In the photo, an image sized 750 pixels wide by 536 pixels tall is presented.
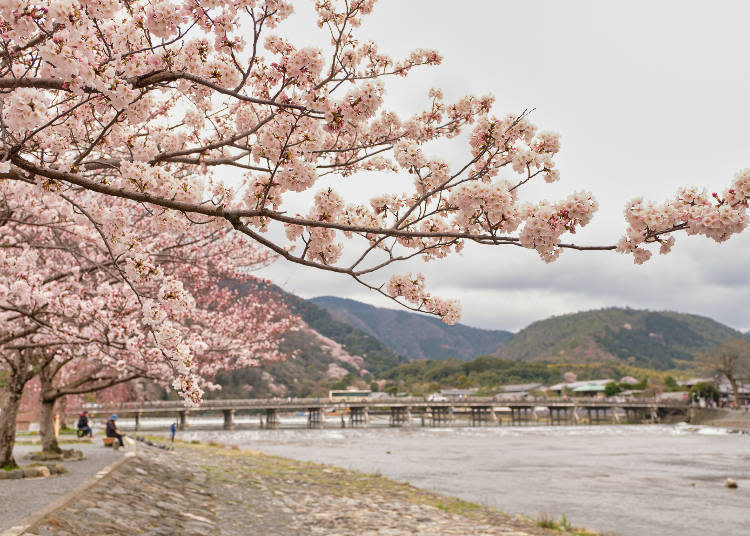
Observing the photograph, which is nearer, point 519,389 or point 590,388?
point 590,388

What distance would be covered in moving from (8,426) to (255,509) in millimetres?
6958

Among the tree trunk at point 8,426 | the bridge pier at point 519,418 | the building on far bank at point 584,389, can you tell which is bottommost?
the bridge pier at point 519,418

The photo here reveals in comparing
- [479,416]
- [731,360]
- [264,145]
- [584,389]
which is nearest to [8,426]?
[264,145]

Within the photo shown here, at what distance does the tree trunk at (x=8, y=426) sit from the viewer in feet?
46.6

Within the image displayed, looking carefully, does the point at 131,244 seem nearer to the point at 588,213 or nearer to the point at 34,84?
the point at 34,84

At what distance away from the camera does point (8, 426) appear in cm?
1430

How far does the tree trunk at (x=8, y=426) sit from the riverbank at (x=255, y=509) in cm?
296

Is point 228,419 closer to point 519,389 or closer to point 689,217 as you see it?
point 519,389

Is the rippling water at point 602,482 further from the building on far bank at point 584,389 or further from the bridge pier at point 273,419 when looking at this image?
the building on far bank at point 584,389

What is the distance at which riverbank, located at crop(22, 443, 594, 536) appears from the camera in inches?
367

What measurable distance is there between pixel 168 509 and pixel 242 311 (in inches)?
405

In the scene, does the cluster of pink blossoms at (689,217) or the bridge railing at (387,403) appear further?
the bridge railing at (387,403)

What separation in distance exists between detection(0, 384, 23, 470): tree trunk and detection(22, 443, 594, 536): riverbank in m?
2.96


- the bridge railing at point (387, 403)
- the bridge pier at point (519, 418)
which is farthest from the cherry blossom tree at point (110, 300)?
the bridge pier at point (519, 418)
